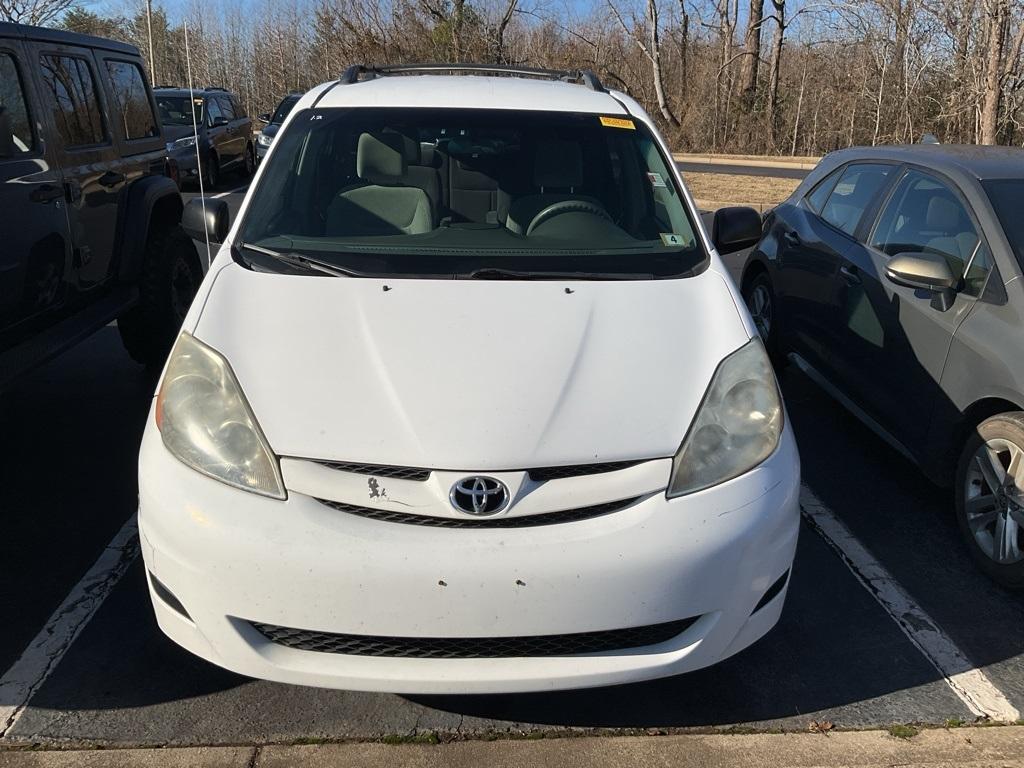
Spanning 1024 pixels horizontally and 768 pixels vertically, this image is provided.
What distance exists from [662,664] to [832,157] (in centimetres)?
441

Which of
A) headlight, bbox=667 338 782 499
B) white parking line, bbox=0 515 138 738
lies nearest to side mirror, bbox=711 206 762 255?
headlight, bbox=667 338 782 499

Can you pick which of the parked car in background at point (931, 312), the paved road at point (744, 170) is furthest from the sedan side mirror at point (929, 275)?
the paved road at point (744, 170)

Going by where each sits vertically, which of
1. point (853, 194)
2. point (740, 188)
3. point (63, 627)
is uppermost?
point (853, 194)

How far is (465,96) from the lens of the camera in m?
3.99

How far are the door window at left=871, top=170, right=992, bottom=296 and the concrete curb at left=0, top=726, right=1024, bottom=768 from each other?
205 centimetres

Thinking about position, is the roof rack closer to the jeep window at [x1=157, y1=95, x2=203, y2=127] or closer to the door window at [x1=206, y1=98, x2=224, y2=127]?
the door window at [x1=206, y1=98, x2=224, y2=127]

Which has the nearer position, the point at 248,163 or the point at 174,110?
the point at 174,110

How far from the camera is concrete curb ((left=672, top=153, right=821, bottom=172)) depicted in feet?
83.8

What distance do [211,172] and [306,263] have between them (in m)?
13.5

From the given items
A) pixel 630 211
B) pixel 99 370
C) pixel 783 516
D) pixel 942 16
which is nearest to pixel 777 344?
pixel 630 211

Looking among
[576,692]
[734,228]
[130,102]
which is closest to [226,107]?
[130,102]

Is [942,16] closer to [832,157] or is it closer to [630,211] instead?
[832,157]

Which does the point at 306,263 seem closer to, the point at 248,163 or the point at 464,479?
the point at 464,479

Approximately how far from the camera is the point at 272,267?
Result: 128 inches
